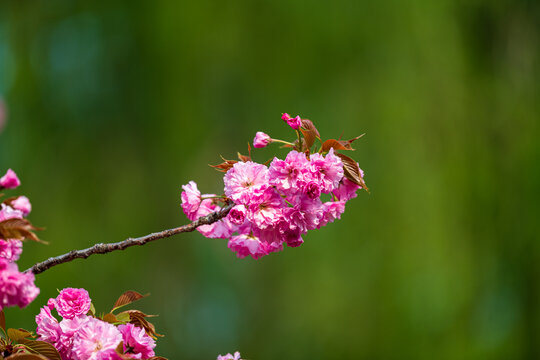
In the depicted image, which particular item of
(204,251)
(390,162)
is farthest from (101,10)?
(390,162)

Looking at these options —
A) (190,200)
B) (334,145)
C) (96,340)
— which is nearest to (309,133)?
(334,145)

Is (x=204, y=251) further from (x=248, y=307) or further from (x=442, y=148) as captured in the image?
(x=442, y=148)

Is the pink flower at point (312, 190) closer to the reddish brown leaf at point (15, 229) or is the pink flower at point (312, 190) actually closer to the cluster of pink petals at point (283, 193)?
the cluster of pink petals at point (283, 193)

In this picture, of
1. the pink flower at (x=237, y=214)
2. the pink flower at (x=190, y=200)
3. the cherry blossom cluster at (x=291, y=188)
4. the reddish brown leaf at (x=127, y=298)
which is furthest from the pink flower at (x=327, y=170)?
the reddish brown leaf at (x=127, y=298)

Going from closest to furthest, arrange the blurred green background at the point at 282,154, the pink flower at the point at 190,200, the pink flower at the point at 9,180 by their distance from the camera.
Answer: the pink flower at the point at 9,180 → the pink flower at the point at 190,200 → the blurred green background at the point at 282,154

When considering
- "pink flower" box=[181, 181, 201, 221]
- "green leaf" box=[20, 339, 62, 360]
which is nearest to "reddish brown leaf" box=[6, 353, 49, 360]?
"green leaf" box=[20, 339, 62, 360]

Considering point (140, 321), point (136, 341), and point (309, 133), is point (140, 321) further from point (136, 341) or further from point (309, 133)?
point (309, 133)
